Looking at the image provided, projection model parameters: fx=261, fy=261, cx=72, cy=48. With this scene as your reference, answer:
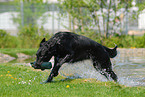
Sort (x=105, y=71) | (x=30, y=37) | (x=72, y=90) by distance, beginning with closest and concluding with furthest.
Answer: (x=72, y=90) → (x=105, y=71) → (x=30, y=37)

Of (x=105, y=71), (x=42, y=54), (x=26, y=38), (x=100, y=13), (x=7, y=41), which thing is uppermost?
(x=100, y=13)

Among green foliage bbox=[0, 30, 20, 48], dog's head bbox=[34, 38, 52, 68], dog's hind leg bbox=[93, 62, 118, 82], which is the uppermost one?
dog's head bbox=[34, 38, 52, 68]

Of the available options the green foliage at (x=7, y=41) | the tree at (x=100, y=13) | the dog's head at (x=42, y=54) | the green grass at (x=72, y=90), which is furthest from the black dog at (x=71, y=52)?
the green foliage at (x=7, y=41)

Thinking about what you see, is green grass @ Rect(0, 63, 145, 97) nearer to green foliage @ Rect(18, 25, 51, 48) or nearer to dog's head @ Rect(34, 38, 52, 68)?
dog's head @ Rect(34, 38, 52, 68)

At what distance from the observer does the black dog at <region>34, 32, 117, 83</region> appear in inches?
237

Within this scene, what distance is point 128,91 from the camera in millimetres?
5031

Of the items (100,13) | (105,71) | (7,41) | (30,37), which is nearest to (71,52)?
(105,71)

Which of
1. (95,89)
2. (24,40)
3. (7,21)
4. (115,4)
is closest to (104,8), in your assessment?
(115,4)

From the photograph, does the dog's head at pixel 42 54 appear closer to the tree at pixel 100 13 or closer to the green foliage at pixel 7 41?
the tree at pixel 100 13

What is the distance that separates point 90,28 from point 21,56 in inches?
196

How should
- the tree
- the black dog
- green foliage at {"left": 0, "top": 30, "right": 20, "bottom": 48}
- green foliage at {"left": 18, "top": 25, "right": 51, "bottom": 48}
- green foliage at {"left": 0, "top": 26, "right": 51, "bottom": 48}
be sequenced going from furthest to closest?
1. green foliage at {"left": 18, "top": 25, "right": 51, "bottom": 48}
2. green foliage at {"left": 0, "top": 26, "right": 51, "bottom": 48}
3. green foliage at {"left": 0, "top": 30, "right": 20, "bottom": 48}
4. the tree
5. the black dog

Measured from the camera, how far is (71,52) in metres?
6.00

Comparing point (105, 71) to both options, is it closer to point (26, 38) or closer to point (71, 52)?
point (71, 52)

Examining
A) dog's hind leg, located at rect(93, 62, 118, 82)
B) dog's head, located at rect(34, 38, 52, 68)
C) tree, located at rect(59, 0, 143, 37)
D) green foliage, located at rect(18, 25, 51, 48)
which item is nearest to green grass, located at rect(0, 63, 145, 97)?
dog's hind leg, located at rect(93, 62, 118, 82)
